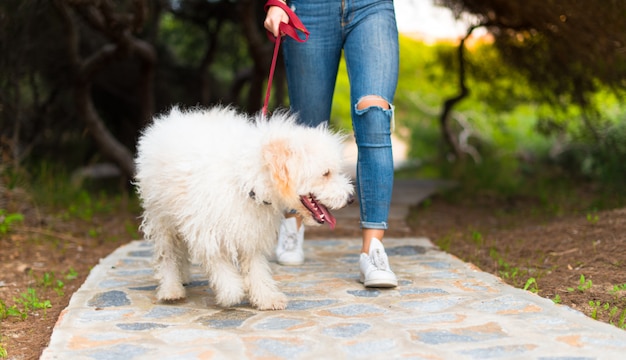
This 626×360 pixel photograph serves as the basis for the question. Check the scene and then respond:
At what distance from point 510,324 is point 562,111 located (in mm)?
5936

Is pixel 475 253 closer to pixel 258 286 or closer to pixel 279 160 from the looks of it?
pixel 258 286

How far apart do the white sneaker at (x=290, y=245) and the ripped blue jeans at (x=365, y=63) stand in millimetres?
735

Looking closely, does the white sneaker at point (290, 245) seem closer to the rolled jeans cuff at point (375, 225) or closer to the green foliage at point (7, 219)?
the rolled jeans cuff at point (375, 225)

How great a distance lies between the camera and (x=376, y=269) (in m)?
4.05

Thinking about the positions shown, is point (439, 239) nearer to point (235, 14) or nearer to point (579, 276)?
point (579, 276)

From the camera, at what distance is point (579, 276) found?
4273 millimetres

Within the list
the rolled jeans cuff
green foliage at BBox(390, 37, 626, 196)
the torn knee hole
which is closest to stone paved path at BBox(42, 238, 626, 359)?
the rolled jeans cuff

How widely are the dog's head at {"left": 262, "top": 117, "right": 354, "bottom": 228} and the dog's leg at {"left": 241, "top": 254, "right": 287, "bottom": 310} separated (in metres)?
0.37

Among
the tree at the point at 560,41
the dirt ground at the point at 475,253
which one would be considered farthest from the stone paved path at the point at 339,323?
the tree at the point at 560,41

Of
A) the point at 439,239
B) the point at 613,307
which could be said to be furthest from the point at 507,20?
the point at 613,307

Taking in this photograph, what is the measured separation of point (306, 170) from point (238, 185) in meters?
0.34

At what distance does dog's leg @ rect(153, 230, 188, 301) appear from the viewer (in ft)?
12.6

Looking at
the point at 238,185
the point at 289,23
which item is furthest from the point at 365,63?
the point at 238,185

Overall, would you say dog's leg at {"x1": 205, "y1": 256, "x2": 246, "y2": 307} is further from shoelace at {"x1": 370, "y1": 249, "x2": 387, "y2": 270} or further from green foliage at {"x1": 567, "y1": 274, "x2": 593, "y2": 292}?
green foliage at {"x1": 567, "y1": 274, "x2": 593, "y2": 292}
